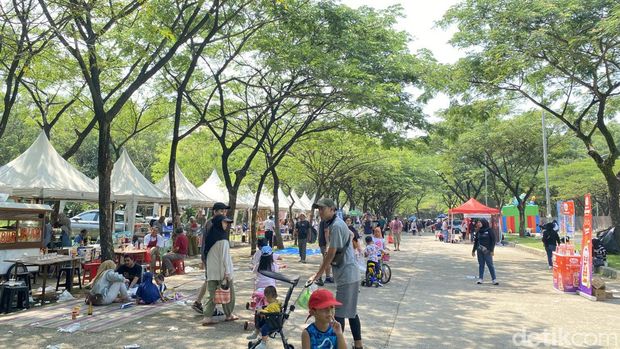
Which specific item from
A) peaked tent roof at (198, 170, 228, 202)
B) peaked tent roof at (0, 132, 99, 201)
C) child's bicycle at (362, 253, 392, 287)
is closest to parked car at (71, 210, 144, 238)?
peaked tent roof at (198, 170, 228, 202)

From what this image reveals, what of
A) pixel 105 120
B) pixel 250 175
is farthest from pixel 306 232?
pixel 250 175

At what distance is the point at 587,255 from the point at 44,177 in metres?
14.8

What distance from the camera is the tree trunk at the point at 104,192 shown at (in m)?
9.90

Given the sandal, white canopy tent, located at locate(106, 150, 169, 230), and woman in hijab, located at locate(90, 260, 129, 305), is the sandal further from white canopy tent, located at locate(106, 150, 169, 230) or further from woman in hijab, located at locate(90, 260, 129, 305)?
white canopy tent, located at locate(106, 150, 169, 230)

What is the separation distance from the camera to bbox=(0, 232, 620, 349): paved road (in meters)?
6.34

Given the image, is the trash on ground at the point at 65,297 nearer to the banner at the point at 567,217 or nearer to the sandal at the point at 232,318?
A: the sandal at the point at 232,318

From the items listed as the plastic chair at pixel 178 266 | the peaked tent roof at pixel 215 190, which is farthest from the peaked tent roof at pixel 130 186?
the peaked tent roof at pixel 215 190

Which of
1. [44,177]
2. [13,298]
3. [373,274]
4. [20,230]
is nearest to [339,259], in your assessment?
[373,274]

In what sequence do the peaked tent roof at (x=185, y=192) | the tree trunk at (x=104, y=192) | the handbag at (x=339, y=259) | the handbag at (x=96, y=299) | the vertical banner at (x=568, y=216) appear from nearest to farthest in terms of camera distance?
the handbag at (x=339, y=259)
the handbag at (x=96, y=299)
the tree trunk at (x=104, y=192)
the vertical banner at (x=568, y=216)
the peaked tent roof at (x=185, y=192)

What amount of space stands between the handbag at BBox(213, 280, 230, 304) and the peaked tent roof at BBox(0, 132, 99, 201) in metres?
9.10

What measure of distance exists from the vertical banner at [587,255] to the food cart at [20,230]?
12.0 meters

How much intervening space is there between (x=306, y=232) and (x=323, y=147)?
43.2 feet
